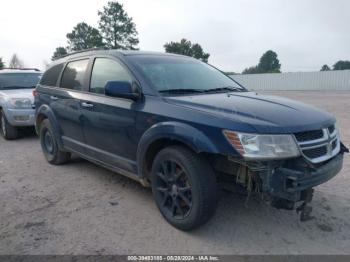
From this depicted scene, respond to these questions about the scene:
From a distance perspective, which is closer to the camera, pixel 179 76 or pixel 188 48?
pixel 179 76

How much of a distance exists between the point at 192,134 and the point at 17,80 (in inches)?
297

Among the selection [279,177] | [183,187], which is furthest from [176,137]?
[279,177]

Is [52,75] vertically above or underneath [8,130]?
above

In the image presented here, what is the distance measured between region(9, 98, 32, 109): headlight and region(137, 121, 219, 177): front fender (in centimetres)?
515

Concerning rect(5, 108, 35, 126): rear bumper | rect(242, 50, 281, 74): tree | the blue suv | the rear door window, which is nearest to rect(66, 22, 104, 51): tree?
rect(242, 50, 281, 74): tree

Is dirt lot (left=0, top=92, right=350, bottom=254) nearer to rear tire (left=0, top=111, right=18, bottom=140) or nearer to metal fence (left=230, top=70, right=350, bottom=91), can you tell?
rear tire (left=0, top=111, right=18, bottom=140)

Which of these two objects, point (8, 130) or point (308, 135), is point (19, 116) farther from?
point (308, 135)

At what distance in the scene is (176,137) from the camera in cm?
330

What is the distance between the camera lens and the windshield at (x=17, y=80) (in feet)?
29.5

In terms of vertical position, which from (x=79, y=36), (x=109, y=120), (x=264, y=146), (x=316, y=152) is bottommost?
(x=316, y=152)

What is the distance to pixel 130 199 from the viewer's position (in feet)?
14.1

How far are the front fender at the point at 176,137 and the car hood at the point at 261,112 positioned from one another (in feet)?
0.73

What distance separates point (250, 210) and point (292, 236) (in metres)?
0.66

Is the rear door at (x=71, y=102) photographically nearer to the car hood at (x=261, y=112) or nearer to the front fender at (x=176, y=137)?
the front fender at (x=176, y=137)
